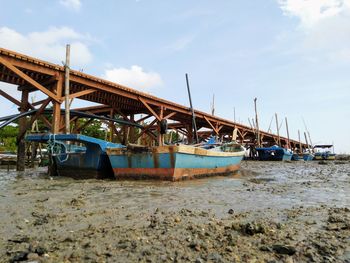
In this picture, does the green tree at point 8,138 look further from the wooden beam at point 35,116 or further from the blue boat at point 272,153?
the blue boat at point 272,153

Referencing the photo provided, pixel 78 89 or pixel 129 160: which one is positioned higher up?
pixel 78 89

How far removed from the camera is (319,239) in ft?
10.2

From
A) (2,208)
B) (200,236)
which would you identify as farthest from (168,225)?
(2,208)

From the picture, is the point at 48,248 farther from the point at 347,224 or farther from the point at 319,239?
the point at 347,224

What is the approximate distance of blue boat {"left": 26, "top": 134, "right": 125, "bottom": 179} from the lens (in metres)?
11.0

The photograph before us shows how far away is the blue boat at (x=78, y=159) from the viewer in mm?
10953

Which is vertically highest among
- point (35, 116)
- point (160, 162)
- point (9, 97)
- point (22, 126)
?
point (9, 97)

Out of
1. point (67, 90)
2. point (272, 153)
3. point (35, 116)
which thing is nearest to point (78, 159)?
point (67, 90)

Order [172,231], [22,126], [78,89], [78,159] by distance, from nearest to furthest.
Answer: [172,231], [78,159], [22,126], [78,89]

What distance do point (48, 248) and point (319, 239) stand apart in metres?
2.76

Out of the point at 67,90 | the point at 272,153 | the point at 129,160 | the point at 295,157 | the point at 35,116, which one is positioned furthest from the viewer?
the point at 295,157

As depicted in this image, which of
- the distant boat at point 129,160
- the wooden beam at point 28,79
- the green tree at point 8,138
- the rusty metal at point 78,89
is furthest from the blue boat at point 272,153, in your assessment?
the green tree at point 8,138

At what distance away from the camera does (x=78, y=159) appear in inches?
446

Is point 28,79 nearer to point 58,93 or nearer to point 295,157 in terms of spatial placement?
point 58,93
